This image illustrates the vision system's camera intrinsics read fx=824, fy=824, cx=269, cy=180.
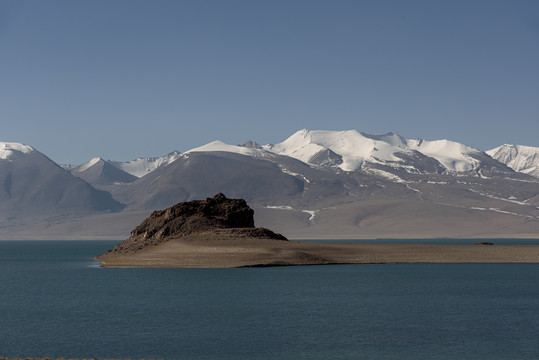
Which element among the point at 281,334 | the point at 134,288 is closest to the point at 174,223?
the point at 134,288

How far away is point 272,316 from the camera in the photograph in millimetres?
66562

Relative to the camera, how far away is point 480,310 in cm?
7038

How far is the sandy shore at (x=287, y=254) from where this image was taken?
129 meters

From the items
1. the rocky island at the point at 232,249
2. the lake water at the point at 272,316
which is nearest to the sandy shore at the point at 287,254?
the rocky island at the point at 232,249

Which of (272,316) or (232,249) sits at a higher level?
(232,249)

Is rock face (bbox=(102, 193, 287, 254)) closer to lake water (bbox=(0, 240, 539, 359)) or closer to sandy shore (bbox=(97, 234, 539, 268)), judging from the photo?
sandy shore (bbox=(97, 234, 539, 268))

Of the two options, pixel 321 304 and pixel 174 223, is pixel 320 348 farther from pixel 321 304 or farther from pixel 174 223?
pixel 174 223

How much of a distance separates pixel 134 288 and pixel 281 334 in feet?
129

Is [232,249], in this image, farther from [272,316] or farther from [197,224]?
[272,316]

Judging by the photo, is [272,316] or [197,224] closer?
[272,316]

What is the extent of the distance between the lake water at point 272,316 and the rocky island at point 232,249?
18058mm

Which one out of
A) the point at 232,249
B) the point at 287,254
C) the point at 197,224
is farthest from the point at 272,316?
the point at 197,224

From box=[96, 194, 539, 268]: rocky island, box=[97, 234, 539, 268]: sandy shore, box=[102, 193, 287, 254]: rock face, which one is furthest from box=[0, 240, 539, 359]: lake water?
box=[102, 193, 287, 254]: rock face

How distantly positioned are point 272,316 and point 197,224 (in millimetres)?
83426
